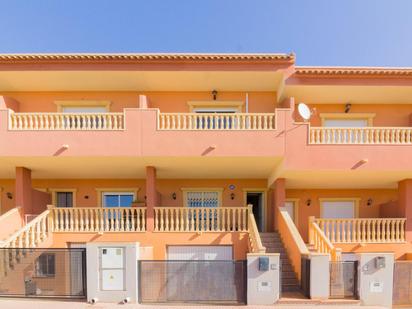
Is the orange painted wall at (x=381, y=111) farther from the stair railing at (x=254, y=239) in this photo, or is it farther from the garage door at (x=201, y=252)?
the garage door at (x=201, y=252)

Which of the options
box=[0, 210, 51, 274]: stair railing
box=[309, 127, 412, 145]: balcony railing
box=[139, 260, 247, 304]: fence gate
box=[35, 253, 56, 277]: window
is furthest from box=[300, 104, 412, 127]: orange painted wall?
box=[0, 210, 51, 274]: stair railing

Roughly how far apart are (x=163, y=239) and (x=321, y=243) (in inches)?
223

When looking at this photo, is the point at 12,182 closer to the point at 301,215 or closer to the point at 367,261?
the point at 301,215

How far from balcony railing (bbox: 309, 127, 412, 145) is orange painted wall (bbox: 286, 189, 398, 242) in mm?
3610

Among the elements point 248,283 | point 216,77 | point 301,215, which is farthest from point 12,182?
point 301,215

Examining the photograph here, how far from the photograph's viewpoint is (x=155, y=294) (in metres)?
6.61

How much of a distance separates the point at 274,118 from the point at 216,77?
3060mm

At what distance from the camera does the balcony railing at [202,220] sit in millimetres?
9273

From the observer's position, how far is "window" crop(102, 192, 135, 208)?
38.2 ft

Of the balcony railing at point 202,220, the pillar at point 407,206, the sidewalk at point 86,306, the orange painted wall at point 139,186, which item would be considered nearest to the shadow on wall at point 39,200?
the orange painted wall at point 139,186

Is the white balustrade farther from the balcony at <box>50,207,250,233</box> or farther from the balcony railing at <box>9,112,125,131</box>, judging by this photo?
the balcony railing at <box>9,112,125,131</box>

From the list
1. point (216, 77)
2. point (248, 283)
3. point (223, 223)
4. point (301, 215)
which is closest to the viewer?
point (248, 283)

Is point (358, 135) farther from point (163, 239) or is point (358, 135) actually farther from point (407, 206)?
point (163, 239)

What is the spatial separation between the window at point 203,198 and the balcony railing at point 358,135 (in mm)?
5075
